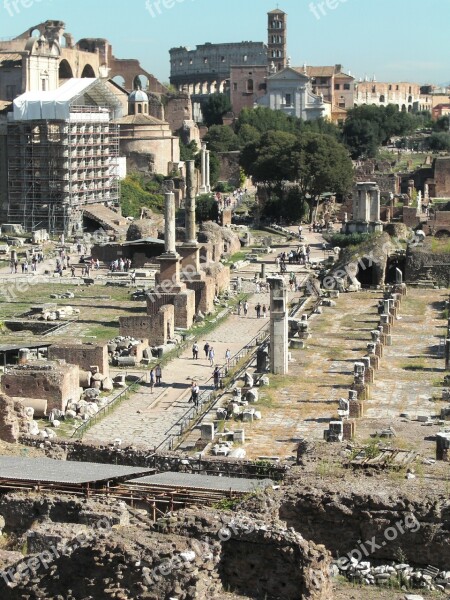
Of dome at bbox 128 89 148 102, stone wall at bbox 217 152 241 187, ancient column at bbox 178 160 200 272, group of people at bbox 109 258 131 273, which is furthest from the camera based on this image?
stone wall at bbox 217 152 241 187

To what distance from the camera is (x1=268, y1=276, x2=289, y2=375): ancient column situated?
25844 millimetres

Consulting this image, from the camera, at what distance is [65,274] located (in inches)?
1731

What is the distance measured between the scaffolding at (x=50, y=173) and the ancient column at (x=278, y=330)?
1190 inches

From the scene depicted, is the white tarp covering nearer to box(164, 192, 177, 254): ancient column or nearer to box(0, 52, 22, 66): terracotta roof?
box(0, 52, 22, 66): terracotta roof

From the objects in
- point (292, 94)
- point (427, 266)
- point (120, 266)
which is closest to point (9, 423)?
point (427, 266)

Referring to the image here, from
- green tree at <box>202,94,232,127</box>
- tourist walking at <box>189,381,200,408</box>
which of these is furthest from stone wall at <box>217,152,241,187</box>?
tourist walking at <box>189,381,200,408</box>

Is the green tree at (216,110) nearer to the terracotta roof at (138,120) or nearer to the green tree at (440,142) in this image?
the green tree at (440,142)

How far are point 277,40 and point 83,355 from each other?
91945 mm

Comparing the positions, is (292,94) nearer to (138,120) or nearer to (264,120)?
(264,120)

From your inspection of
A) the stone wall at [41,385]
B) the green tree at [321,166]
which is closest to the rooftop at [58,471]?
the stone wall at [41,385]

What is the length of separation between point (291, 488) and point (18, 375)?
476 inches

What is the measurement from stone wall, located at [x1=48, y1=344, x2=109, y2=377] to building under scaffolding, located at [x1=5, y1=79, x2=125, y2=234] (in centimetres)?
2898

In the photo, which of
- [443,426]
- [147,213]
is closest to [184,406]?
[443,426]

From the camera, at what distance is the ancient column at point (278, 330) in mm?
25844
